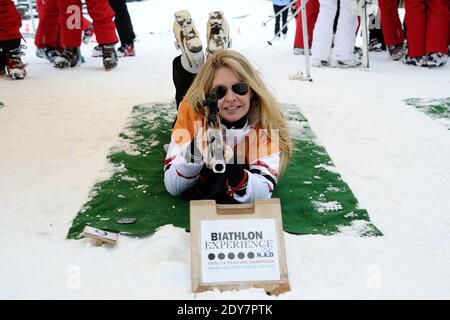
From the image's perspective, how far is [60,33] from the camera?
4.82m

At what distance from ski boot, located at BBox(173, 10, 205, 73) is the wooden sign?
1181 mm

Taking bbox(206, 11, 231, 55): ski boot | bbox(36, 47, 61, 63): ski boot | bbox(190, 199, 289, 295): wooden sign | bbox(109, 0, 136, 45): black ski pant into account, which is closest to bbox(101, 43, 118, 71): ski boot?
bbox(36, 47, 61, 63): ski boot

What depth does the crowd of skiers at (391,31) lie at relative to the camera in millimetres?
4547

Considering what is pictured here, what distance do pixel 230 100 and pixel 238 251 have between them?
1.99 ft

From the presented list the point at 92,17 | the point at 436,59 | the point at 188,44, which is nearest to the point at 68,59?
the point at 92,17

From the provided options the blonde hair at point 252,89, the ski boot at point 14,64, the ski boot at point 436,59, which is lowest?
the ski boot at point 436,59

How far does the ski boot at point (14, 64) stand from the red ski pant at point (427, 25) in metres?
3.36

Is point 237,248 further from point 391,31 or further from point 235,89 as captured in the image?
point 391,31

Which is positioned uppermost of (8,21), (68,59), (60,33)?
(8,21)

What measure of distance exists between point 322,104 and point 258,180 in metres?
1.88

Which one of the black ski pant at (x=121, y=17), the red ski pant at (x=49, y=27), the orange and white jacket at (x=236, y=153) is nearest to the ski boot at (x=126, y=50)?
the black ski pant at (x=121, y=17)

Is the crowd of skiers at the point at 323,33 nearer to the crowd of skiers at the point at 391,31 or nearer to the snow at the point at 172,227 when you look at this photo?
the crowd of skiers at the point at 391,31

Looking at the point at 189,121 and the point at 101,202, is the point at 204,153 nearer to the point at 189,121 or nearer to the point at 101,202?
the point at 189,121
